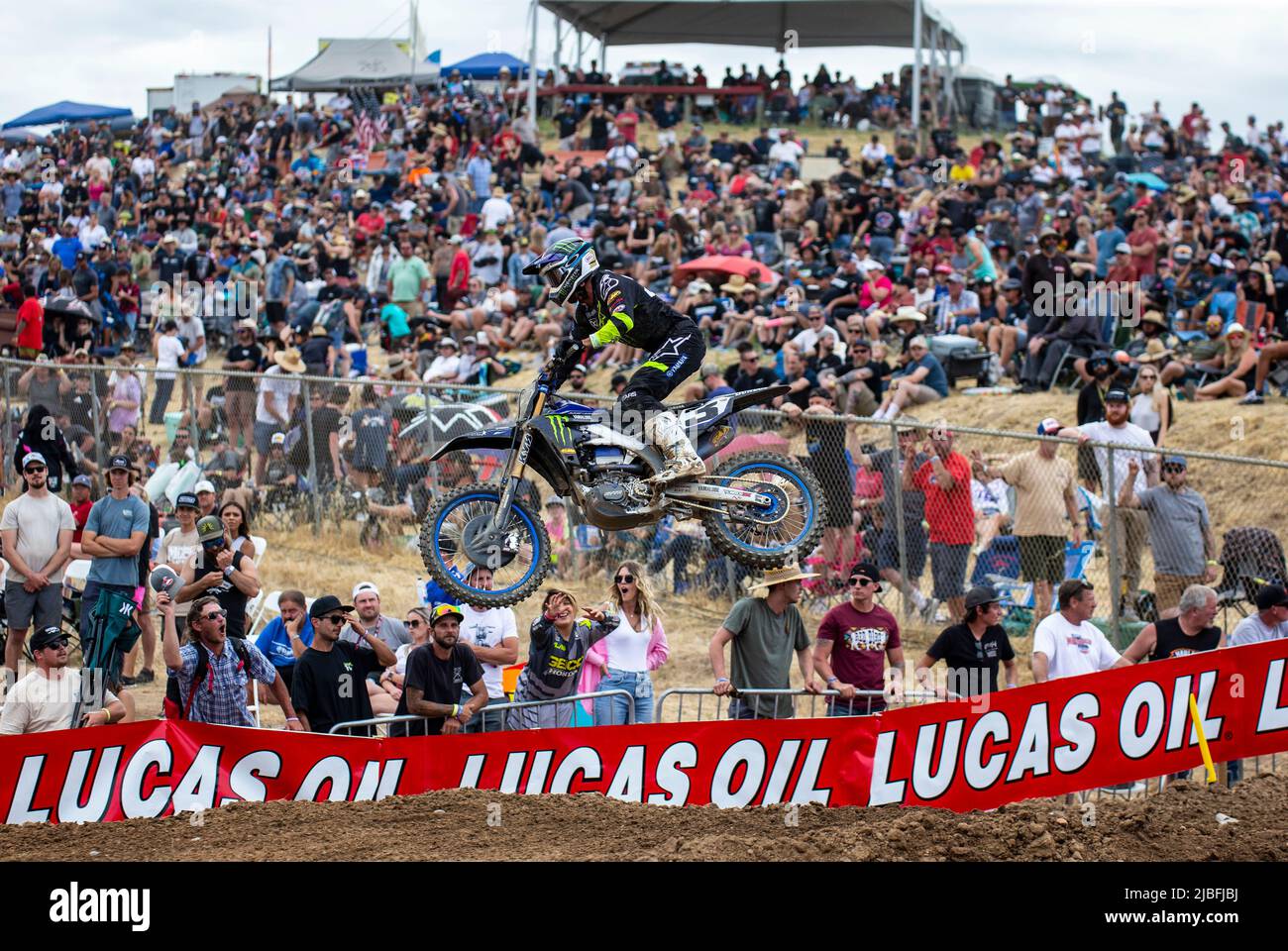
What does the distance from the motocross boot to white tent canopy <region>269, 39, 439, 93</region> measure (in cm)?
3141

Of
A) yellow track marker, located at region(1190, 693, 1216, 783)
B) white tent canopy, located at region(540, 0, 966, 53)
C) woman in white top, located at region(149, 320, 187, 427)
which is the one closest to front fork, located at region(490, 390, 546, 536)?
yellow track marker, located at region(1190, 693, 1216, 783)

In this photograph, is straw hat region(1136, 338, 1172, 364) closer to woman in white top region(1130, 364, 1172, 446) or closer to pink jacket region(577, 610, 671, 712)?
woman in white top region(1130, 364, 1172, 446)

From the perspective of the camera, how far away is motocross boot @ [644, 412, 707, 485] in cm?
945

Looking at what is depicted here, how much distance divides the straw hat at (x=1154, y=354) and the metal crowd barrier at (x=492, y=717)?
843 cm

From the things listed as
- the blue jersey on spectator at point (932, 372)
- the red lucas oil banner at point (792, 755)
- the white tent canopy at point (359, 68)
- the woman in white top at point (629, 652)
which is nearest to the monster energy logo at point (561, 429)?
the red lucas oil banner at point (792, 755)

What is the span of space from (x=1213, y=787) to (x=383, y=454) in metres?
9.09

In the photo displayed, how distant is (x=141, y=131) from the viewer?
39.9 m

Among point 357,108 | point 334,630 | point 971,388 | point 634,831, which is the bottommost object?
point 634,831

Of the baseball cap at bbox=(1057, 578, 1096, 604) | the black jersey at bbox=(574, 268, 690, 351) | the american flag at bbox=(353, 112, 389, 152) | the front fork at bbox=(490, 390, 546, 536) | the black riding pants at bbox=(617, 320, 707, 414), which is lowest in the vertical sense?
the baseball cap at bbox=(1057, 578, 1096, 604)

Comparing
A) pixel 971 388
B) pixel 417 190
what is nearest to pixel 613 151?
pixel 417 190

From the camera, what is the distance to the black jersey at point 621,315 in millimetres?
9164

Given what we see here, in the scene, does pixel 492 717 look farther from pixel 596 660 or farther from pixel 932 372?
pixel 932 372

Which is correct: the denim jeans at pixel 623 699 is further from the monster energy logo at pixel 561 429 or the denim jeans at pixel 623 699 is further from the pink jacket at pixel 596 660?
the monster energy logo at pixel 561 429
